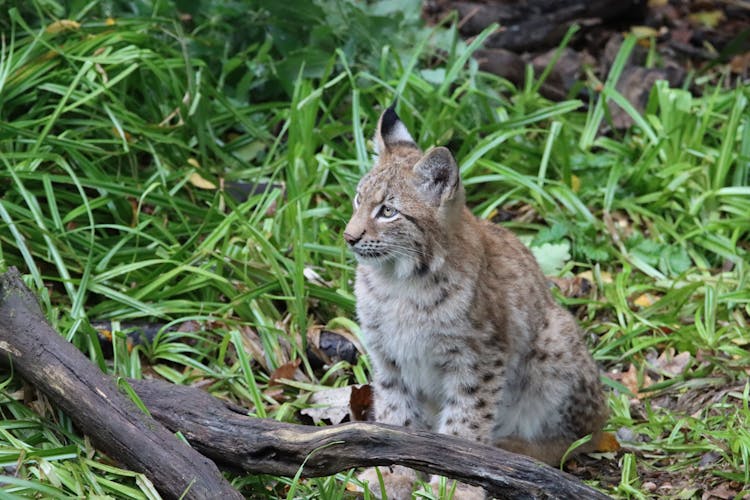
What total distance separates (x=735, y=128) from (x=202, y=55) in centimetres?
382

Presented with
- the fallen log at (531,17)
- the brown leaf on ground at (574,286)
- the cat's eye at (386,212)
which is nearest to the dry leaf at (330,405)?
the cat's eye at (386,212)

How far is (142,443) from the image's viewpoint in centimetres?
438

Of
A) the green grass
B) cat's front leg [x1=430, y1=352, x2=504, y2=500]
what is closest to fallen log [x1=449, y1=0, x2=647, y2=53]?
the green grass

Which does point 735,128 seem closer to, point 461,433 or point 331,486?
point 461,433

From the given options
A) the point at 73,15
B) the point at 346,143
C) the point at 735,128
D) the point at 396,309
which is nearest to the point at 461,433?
the point at 396,309

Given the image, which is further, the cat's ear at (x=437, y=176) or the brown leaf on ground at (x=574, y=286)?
the brown leaf on ground at (x=574, y=286)

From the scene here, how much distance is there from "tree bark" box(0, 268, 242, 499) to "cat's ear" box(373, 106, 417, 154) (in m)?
1.74

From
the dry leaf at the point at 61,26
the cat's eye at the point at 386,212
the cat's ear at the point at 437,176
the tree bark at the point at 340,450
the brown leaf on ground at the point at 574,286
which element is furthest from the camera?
the dry leaf at the point at 61,26

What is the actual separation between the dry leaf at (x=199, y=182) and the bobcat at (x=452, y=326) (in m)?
1.93

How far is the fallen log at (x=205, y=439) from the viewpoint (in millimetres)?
4133

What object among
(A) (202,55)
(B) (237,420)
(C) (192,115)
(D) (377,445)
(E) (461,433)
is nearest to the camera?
(D) (377,445)

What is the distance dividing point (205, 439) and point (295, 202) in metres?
2.29

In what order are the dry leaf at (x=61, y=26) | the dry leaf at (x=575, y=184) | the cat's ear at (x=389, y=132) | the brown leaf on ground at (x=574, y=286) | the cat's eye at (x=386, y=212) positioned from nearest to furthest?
the cat's eye at (x=386, y=212) → the cat's ear at (x=389, y=132) → the brown leaf on ground at (x=574, y=286) → the dry leaf at (x=61, y=26) → the dry leaf at (x=575, y=184)

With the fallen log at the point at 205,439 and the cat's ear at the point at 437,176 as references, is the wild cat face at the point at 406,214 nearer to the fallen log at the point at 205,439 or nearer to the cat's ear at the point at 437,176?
the cat's ear at the point at 437,176
